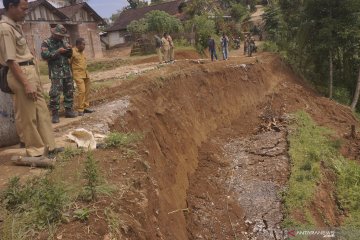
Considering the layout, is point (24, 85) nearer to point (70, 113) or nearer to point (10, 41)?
point (10, 41)

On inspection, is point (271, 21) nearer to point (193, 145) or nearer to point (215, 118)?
point (215, 118)

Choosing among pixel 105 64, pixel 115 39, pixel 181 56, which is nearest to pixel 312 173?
pixel 105 64

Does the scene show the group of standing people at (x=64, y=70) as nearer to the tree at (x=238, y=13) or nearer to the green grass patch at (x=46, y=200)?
the green grass patch at (x=46, y=200)

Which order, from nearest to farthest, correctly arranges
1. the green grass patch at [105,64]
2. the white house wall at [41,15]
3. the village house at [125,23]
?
the green grass patch at [105,64], the white house wall at [41,15], the village house at [125,23]

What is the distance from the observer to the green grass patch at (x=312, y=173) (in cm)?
857

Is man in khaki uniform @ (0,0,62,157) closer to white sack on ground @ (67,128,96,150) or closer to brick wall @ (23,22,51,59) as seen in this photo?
white sack on ground @ (67,128,96,150)

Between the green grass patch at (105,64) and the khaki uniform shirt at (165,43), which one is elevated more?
the khaki uniform shirt at (165,43)

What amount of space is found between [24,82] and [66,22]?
22192 mm

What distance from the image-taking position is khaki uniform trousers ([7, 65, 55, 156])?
4855mm

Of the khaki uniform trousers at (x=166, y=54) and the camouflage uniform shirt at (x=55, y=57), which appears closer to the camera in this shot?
the camouflage uniform shirt at (x=55, y=57)

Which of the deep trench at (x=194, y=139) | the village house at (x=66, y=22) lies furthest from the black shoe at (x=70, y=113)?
the village house at (x=66, y=22)

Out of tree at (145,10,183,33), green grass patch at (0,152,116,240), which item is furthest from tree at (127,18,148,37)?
green grass patch at (0,152,116,240)

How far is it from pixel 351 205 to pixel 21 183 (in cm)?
802

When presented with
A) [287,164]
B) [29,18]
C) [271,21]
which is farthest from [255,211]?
[271,21]
